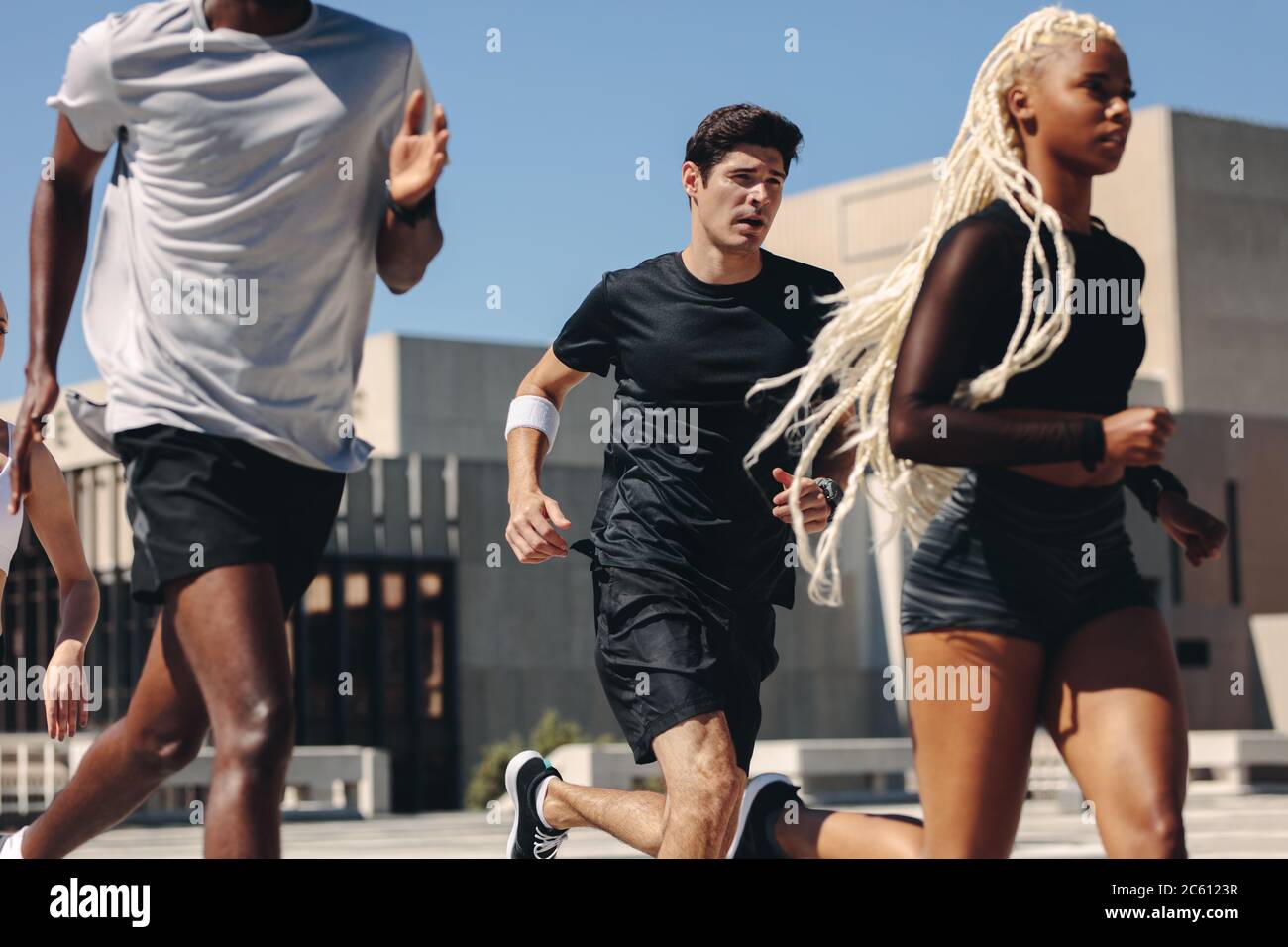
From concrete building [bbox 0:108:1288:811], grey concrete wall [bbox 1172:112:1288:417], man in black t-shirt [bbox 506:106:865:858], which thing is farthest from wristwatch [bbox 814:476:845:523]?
grey concrete wall [bbox 1172:112:1288:417]

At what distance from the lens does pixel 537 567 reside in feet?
124

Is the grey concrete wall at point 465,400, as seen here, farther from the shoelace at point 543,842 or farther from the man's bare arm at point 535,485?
the man's bare arm at point 535,485

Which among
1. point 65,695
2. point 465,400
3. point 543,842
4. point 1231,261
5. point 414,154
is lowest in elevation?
point 543,842

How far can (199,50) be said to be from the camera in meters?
4.79

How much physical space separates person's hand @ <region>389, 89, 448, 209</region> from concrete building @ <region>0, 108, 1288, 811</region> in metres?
28.0

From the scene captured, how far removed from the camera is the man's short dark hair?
6.23 meters

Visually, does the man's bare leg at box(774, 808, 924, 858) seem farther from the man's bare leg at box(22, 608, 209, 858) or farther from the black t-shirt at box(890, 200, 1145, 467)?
the man's bare leg at box(22, 608, 209, 858)

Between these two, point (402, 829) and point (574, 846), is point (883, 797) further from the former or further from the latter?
point (574, 846)

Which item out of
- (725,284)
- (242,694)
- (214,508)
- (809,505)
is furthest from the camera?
(725,284)

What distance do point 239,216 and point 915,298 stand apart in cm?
161

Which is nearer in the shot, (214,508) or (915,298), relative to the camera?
(214,508)

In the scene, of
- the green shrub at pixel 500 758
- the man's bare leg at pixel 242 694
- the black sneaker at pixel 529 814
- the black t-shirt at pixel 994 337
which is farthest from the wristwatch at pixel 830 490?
the green shrub at pixel 500 758

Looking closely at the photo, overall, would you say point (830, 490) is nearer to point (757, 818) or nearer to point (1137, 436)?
point (757, 818)

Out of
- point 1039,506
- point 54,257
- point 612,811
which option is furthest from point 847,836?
point 54,257
